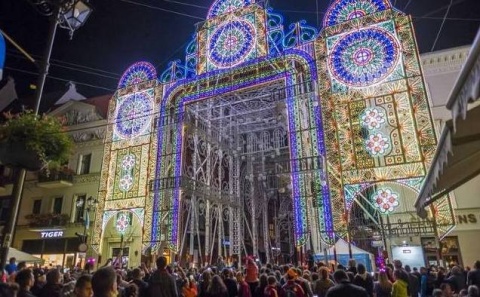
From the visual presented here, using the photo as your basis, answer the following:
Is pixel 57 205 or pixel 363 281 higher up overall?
pixel 57 205

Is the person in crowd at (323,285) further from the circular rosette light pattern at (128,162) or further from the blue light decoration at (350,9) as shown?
the circular rosette light pattern at (128,162)

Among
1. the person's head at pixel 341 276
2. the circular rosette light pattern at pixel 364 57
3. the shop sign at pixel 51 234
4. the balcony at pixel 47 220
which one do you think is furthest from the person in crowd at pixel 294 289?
the shop sign at pixel 51 234

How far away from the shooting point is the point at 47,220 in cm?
2073

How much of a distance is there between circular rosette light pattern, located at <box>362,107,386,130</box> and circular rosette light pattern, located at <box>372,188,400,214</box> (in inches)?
94.4

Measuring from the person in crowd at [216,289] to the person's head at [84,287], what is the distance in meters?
3.44

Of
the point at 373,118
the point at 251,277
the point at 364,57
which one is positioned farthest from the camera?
the point at 364,57

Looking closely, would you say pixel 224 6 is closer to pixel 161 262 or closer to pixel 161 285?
pixel 161 262

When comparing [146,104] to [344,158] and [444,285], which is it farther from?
[444,285]

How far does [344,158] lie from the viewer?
12.5m

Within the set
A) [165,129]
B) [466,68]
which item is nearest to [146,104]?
[165,129]

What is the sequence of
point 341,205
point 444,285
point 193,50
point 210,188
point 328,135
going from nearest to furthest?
point 444,285 < point 341,205 < point 328,135 < point 193,50 < point 210,188

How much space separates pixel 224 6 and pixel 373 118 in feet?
31.0

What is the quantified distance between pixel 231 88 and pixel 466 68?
1388 cm

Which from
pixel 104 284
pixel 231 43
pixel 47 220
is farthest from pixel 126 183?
pixel 104 284
